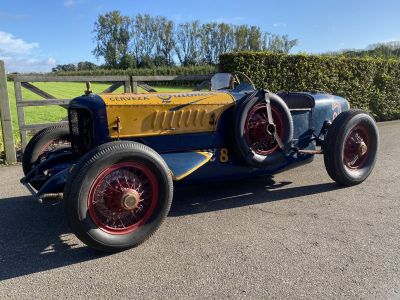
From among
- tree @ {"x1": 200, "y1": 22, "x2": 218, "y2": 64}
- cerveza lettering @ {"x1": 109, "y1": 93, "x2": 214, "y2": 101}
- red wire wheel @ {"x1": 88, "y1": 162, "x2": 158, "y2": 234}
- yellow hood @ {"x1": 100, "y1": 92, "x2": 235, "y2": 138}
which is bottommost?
red wire wheel @ {"x1": 88, "y1": 162, "x2": 158, "y2": 234}

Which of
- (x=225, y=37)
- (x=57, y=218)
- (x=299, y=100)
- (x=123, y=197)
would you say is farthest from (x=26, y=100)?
(x=225, y=37)

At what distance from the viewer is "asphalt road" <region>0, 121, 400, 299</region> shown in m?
2.79

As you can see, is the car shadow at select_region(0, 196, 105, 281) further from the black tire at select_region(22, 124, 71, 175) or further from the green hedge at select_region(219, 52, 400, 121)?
the green hedge at select_region(219, 52, 400, 121)

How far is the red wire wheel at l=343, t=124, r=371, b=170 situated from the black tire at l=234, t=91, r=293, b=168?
3.08 ft

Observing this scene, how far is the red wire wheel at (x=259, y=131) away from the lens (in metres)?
4.52

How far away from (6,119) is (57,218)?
3.40m

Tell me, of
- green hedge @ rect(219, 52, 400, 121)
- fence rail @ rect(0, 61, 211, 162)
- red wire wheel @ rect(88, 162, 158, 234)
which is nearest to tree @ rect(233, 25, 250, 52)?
green hedge @ rect(219, 52, 400, 121)

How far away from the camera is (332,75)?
1075 cm

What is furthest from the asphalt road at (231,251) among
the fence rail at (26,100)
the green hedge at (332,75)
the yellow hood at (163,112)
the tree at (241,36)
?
the tree at (241,36)

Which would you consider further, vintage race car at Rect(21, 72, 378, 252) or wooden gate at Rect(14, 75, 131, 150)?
wooden gate at Rect(14, 75, 131, 150)

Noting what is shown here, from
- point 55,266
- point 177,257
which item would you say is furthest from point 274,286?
point 55,266

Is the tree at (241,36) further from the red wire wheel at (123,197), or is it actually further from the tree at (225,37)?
the red wire wheel at (123,197)

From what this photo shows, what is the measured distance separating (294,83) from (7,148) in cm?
704

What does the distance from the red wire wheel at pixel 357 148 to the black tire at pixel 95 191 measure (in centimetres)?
278
